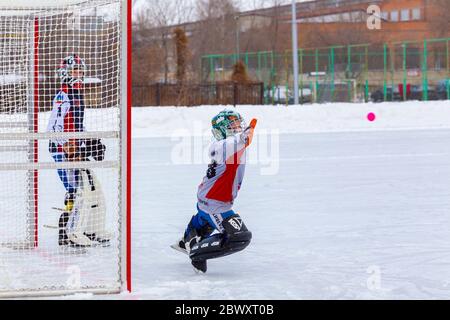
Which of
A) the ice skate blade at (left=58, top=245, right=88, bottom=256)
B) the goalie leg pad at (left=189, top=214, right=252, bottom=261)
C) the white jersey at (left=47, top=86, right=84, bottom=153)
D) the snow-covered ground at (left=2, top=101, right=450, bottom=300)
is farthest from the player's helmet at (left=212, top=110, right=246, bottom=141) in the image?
the ice skate blade at (left=58, top=245, right=88, bottom=256)

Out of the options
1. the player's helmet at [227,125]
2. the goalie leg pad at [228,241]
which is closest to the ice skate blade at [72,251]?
the goalie leg pad at [228,241]

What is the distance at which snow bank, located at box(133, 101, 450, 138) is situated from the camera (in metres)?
19.5

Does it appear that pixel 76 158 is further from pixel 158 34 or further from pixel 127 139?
pixel 158 34

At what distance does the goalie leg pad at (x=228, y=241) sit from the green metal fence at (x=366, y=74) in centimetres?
2490

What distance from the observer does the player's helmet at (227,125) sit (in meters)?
5.30

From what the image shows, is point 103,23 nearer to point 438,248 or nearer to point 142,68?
point 438,248

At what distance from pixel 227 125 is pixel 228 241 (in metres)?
0.73

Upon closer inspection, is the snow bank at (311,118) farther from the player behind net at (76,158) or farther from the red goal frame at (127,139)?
the red goal frame at (127,139)

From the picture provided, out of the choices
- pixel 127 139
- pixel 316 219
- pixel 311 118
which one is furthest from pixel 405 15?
pixel 127 139

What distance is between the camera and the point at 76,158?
5.98 m

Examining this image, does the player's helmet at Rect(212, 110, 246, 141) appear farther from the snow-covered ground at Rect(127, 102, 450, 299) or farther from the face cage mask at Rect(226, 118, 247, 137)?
the snow-covered ground at Rect(127, 102, 450, 299)

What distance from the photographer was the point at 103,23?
595 cm

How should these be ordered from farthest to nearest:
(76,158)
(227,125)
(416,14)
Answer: (416,14), (76,158), (227,125)
